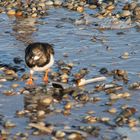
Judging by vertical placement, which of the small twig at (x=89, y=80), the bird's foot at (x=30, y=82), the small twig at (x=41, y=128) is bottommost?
the small twig at (x=41, y=128)

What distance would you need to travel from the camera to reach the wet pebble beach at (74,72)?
9.55m

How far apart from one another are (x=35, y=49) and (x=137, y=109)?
2.84 meters

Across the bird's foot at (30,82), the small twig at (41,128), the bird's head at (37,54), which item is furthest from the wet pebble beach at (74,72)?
the bird's head at (37,54)

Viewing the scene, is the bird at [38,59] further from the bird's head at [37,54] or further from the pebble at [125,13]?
the pebble at [125,13]

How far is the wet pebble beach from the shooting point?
31.3 feet

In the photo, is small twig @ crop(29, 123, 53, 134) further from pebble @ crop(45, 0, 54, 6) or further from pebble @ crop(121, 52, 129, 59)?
pebble @ crop(45, 0, 54, 6)

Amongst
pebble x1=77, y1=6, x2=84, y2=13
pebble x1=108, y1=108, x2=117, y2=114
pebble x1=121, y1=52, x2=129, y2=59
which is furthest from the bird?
pebble x1=77, y1=6, x2=84, y2=13

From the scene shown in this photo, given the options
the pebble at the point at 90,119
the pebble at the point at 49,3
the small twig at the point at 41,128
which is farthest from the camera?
the pebble at the point at 49,3

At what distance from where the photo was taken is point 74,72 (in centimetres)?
1247

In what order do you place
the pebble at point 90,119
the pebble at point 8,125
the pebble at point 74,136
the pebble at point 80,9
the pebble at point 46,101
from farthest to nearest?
the pebble at point 80,9 → the pebble at point 46,101 → the pebble at point 90,119 → the pebble at point 8,125 → the pebble at point 74,136

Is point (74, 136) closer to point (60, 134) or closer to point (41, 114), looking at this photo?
point (60, 134)

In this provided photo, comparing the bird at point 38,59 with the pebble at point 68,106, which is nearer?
the pebble at point 68,106

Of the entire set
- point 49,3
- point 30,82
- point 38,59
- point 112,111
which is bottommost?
point 112,111

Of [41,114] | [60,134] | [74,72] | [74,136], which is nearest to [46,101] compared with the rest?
[41,114]
